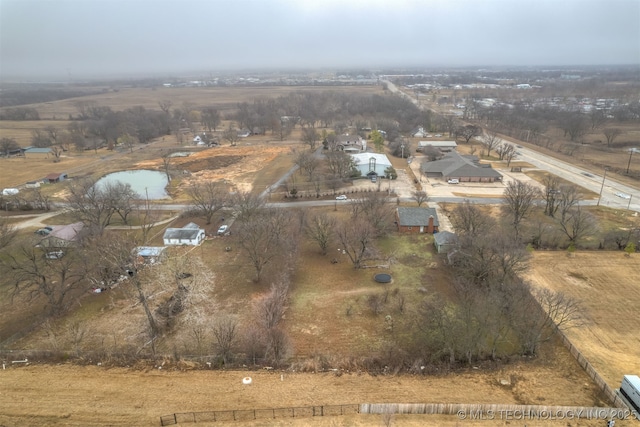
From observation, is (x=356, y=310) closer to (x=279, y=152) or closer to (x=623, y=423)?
(x=623, y=423)

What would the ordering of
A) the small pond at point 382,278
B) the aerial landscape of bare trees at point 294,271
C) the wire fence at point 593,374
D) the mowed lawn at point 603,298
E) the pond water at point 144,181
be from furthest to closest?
the pond water at point 144,181 < the small pond at point 382,278 < the aerial landscape of bare trees at point 294,271 < the mowed lawn at point 603,298 < the wire fence at point 593,374

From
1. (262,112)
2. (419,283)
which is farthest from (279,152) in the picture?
(419,283)

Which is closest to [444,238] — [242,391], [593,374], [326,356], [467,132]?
[593,374]

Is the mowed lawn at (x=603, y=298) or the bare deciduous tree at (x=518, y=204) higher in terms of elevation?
the bare deciduous tree at (x=518, y=204)

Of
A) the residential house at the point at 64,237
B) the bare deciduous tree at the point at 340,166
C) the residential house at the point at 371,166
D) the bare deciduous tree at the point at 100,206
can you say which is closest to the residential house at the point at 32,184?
the bare deciduous tree at the point at 100,206

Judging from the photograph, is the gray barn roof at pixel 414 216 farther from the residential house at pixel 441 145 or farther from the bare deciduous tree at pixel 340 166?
the residential house at pixel 441 145

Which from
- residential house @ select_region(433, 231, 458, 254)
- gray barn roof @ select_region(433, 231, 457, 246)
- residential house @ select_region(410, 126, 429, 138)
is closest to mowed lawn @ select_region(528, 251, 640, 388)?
residential house @ select_region(433, 231, 458, 254)

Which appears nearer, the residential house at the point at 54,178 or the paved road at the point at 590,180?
the paved road at the point at 590,180

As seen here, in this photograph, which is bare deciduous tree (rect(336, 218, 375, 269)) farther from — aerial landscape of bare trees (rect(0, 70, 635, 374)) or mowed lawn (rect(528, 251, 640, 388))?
mowed lawn (rect(528, 251, 640, 388))
